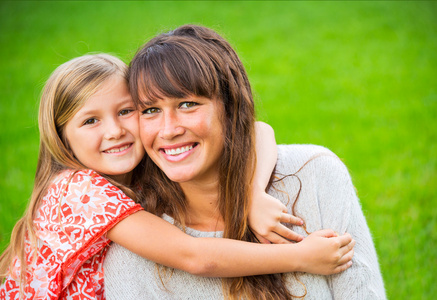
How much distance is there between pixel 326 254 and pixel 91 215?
1.22 m

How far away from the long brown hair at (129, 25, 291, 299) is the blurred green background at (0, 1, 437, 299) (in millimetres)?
397

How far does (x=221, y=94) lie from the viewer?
8.24ft

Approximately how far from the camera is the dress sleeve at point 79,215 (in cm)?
258

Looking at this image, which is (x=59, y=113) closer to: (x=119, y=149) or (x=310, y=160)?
(x=119, y=149)

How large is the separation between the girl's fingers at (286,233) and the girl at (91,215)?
0.28 feet

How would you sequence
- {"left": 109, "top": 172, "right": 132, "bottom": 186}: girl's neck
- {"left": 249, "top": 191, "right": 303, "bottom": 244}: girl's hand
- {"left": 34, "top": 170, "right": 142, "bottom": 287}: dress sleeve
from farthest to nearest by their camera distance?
{"left": 109, "top": 172, "right": 132, "bottom": 186}: girl's neck
{"left": 34, "top": 170, "right": 142, "bottom": 287}: dress sleeve
{"left": 249, "top": 191, "right": 303, "bottom": 244}: girl's hand

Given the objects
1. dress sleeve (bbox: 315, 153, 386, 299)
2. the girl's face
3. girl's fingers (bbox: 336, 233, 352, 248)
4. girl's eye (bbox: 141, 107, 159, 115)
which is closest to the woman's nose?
girl's eye (bbox: 141, 107, 159, 115)

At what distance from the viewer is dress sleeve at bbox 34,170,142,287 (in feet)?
8.47

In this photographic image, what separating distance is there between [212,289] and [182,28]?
1.38 meters

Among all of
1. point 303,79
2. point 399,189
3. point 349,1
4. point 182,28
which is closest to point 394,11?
point 349,1

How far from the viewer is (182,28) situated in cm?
264

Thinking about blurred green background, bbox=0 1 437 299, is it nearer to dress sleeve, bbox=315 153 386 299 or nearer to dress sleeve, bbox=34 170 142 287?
dress sleeve, bbox=315 153 386 299

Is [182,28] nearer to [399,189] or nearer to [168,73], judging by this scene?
[168,73]

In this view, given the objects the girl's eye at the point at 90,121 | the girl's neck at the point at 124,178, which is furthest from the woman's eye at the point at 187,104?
the girl's neck at the point at 124,178
